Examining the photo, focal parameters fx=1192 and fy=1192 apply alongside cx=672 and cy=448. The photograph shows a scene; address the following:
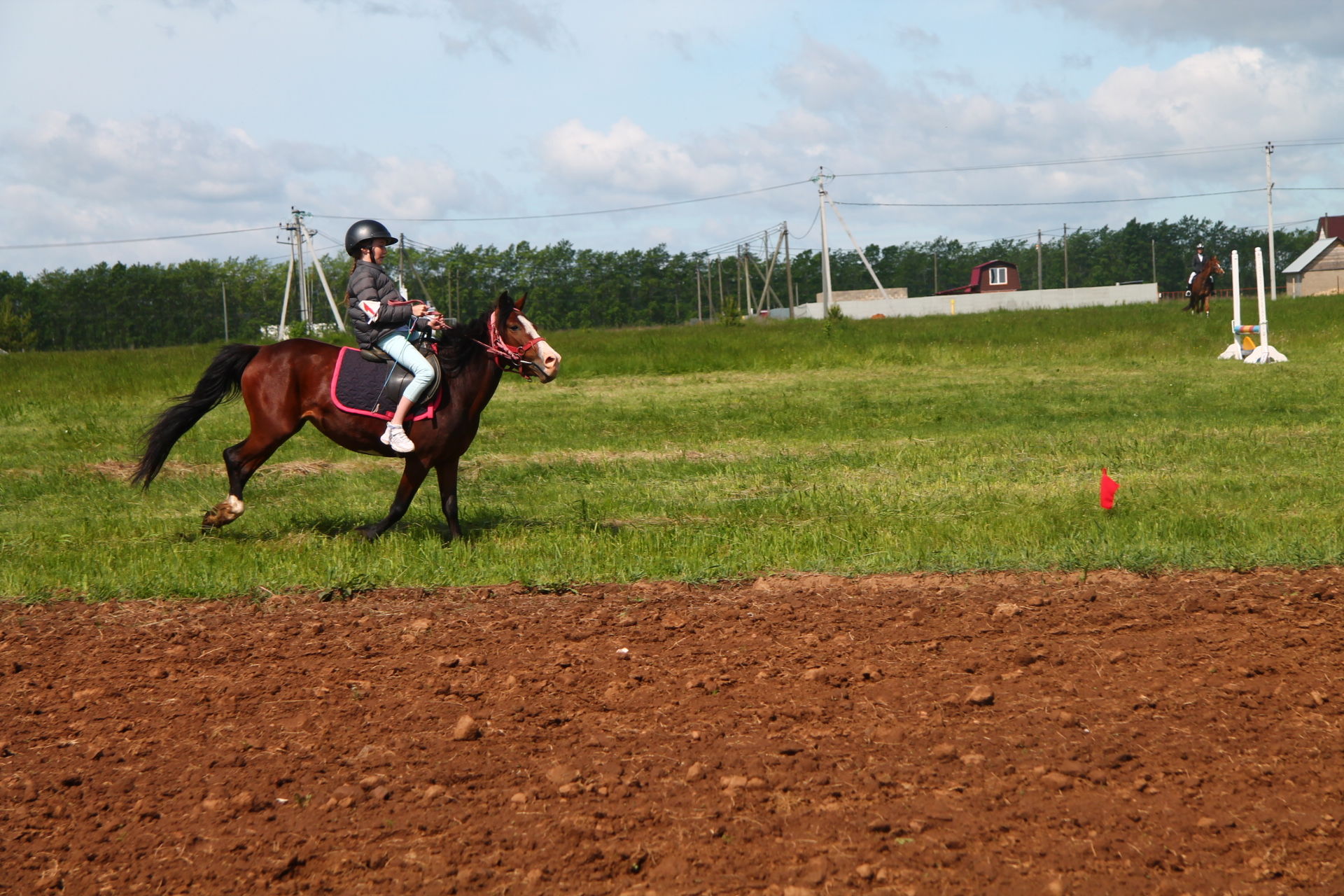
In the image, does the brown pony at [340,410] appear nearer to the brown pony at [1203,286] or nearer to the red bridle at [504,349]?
the red bridle at [504,349]

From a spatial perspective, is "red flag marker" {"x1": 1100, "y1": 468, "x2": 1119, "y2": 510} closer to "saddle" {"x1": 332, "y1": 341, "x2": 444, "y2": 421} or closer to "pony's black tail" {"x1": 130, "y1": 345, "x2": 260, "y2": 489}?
"saddle" {"x1": 332, "y1": 341, "x2": 444, "y2": 421}

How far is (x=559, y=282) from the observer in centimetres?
8881

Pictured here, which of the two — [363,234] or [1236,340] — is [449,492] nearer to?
[363,234]

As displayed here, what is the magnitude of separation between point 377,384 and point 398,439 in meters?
0.49

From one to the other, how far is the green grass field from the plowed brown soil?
1.05 metres

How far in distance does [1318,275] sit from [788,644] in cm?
9141

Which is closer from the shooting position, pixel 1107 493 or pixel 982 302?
pixel 1107 493

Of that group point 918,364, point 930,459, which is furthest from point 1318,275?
point 930,459

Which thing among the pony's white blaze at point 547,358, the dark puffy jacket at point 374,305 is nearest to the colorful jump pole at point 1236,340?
the pony's white blaze at point 547,358

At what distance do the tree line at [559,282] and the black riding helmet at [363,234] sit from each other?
48.4m

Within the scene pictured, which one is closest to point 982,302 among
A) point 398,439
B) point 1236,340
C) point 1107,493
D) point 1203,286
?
point 1203,286

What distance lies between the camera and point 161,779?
469 cm

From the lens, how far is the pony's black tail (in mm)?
9672

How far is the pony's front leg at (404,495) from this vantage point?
952 centimetres
